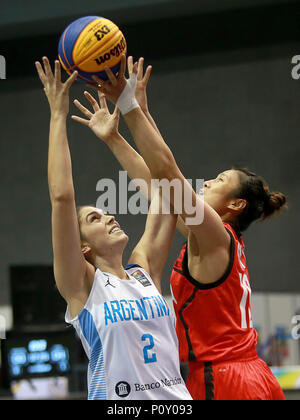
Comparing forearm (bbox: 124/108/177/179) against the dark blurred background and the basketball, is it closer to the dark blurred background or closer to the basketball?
the basketball

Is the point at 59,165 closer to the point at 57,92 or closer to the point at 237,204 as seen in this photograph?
the point at 57,92

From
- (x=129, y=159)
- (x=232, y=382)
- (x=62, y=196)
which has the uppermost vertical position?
(x=129, y=159)

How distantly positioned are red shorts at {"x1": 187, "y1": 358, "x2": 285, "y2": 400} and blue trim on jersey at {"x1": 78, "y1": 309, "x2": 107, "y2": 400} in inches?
21.5

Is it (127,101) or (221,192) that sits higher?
(127,101)

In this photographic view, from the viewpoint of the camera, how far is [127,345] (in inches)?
96.6

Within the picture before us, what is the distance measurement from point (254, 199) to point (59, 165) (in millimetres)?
1133

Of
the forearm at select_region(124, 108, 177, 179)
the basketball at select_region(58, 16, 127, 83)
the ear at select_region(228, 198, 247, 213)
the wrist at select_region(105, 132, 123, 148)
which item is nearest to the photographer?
the forearm at select_region(124, 108, 177, 179)

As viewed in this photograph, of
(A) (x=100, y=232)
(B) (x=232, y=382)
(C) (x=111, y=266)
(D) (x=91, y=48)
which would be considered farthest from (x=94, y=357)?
(D) (x=91, y=48)

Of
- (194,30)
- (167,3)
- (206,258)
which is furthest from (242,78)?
(206,258)

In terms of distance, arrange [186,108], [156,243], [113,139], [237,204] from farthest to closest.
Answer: [186,108], [113,139], [237,204], [156,243]

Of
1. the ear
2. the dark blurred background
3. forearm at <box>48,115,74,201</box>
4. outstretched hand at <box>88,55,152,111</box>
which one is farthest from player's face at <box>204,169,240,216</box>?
the dark blurred background

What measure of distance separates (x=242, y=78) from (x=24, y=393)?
5.21m

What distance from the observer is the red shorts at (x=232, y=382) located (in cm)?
273

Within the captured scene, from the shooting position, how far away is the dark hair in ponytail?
10.1ft
